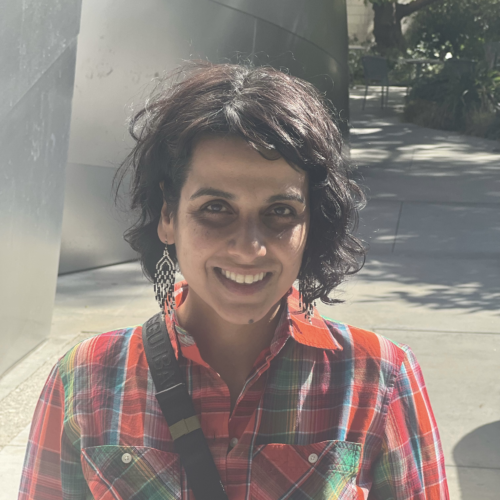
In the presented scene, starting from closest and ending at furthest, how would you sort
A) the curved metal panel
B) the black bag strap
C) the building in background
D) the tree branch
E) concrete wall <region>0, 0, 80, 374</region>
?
the black bag strap → concrete wall <region>0, 0, 80, 374</region> → the building in background → the curved metal panel → the tree branch

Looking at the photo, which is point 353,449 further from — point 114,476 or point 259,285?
point 114,476

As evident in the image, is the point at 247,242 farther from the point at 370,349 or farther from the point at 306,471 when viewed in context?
the point at 306,471

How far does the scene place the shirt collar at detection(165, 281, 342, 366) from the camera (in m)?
1.54

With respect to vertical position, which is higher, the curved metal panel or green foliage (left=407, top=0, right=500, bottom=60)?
green foliage (left=407, top=0, right=500, bottom=60)

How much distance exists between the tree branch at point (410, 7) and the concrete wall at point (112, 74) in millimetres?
→ 15157

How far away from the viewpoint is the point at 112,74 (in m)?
6.57

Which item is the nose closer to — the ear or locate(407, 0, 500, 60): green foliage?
the ear

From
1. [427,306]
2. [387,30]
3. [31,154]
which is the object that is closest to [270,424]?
[31,154]

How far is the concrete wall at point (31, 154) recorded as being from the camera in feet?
13.0

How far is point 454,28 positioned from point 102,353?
79.0ft

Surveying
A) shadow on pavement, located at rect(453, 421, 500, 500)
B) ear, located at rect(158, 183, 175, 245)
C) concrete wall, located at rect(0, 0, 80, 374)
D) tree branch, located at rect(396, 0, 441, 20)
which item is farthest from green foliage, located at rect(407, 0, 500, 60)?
ear, located at rect(158, 183, 175, 245)

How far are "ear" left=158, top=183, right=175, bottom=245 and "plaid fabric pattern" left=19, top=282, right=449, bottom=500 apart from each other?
9.2 inches

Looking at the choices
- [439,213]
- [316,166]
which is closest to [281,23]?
[439,213]

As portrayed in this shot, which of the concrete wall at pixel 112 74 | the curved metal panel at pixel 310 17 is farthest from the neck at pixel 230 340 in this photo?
the curved metal panel at pixel 310 17
